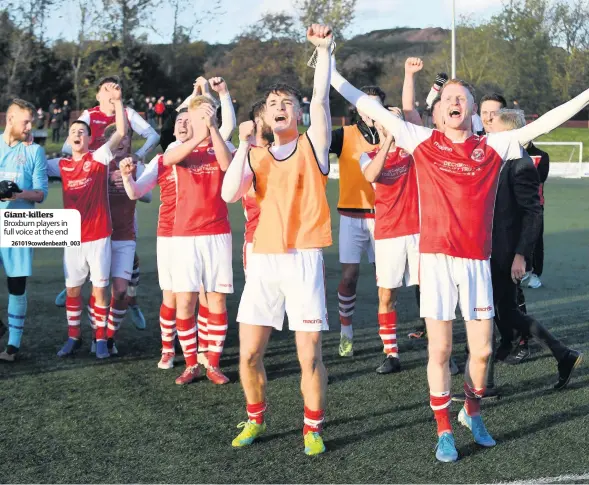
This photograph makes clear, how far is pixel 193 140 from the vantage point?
6.47 metres

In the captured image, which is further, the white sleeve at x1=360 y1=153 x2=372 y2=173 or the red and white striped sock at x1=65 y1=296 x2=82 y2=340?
the red and white striped sock at x1=65 y1=296 x2=82 y2=340

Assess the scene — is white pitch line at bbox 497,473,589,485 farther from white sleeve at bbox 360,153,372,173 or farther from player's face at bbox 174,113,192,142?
player's face at bbox 174,113,192,142

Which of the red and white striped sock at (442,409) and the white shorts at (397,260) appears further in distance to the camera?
the white shorts at (397,260)

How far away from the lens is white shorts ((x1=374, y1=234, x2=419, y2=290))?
24.7 ft

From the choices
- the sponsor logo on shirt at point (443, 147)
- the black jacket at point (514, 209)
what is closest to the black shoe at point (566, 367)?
the black jacket at point (514, 209)

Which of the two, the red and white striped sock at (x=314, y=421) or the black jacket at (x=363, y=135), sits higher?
the black jacket at (x=363, y=135)

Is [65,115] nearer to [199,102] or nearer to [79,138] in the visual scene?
[79,138]

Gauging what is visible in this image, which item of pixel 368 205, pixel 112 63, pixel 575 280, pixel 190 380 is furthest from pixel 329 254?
pixel 112 63

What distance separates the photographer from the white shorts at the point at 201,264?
718cm

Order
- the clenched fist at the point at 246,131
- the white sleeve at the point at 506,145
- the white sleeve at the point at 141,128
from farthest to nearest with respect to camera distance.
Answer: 1. the white sleeve at the point at 141,128
2. the white sleeve at the point at 506,145
3. the clenched fist at the point at 246,131

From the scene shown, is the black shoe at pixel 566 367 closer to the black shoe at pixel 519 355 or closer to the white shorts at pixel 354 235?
the black shoe at pixel 519 355

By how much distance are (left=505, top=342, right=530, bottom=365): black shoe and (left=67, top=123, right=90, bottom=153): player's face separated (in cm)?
413

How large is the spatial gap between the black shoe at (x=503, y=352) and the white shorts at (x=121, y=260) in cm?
341

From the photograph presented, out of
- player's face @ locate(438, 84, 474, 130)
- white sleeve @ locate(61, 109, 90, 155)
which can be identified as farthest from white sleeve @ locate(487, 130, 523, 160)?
white sleeve @ locate(61, 109, 90, 155)
